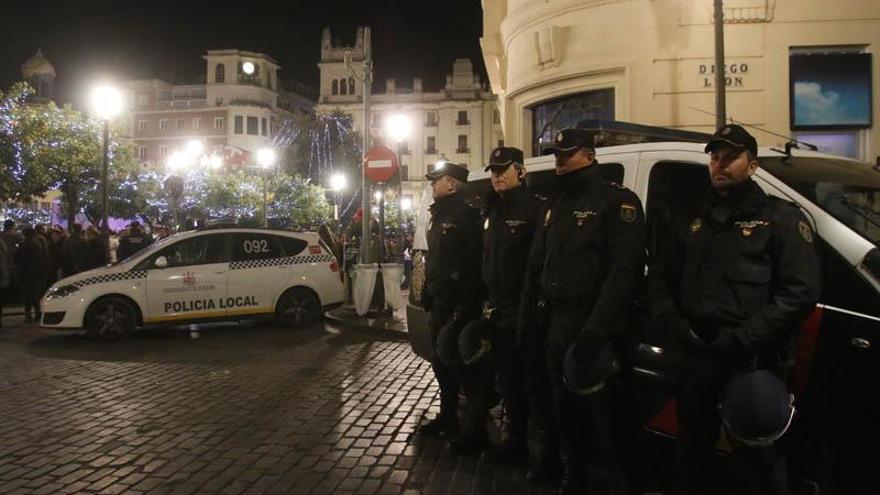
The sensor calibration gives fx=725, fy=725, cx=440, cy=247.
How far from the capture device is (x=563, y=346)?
3869 mm

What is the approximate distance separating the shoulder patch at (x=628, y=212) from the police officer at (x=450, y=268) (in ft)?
4.84

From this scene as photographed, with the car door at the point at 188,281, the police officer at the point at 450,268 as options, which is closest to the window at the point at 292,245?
the car door at the point at 188,281

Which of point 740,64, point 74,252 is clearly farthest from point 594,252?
point 74,252

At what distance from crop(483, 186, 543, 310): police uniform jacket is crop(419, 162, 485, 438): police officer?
1.03 feet

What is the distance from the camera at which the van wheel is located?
39.2ft

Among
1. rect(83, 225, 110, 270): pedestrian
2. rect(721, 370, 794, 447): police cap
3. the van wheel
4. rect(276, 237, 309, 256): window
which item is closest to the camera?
rect(721, 370, 794, 447): police cap

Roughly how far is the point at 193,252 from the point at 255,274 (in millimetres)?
1013

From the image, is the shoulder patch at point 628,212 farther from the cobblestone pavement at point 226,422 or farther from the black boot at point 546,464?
the cobblestone pavement at point 226,422

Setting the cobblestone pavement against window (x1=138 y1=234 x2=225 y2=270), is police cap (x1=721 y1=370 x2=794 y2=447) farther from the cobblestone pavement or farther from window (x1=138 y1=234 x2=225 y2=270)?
window (x1=138 y1=234 x2=225 y2=270)

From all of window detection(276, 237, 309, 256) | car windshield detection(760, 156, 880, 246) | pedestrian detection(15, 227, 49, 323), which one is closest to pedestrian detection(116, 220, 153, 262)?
pedestrian detection(15, 227, 49, 323)

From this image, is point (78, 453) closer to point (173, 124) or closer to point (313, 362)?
point (313, 362)

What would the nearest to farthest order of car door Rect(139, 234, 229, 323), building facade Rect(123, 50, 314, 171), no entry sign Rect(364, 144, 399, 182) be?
car door Rect(139, 234, 229, 323), no entry sign Rect(364, 144, 399, 182), building facade Rect(123, 50, 314, 171)

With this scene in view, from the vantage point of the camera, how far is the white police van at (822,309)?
3.17 metres

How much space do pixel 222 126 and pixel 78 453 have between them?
253ft
